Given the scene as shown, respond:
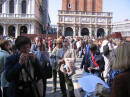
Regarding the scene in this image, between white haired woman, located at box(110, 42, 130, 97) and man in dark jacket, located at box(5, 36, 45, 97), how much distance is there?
4.47 ft

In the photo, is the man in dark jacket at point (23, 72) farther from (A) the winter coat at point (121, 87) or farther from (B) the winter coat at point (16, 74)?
(A) the winter coat at point (121, 87)

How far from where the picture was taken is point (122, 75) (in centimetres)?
205

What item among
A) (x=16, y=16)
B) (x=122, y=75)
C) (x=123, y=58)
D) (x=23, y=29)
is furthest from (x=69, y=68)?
(x=23, y=29)

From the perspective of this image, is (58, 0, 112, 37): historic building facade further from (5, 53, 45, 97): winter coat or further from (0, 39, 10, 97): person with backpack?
(5, 53, 45, 97): winter coat

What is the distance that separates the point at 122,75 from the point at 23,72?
62.1 inches

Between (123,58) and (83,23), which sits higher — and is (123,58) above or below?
below

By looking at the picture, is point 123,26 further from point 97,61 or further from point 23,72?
point 23,72

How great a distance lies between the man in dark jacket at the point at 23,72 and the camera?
9.96 feet

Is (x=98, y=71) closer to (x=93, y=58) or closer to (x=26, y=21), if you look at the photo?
(x=93, y=58)

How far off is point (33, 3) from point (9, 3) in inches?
215

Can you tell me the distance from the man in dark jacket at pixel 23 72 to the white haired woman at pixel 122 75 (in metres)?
1.36

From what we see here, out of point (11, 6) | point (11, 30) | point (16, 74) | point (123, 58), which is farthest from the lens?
point (11, 30)

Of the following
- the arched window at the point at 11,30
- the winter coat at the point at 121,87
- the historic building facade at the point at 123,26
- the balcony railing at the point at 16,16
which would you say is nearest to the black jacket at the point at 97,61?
the winter coat at the point at 121,87

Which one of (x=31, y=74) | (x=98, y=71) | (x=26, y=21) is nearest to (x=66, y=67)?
(x=98, y=71)
